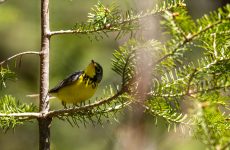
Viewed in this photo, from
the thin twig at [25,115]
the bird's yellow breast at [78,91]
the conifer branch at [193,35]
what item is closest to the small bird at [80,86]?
the bird's yellow breast at [78,91]

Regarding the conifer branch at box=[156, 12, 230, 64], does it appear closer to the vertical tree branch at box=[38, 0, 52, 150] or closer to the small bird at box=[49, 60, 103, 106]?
the vertical tree branch at box=[38, 0, 52, 150]

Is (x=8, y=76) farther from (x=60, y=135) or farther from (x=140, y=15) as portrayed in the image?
(x=60, y=135)

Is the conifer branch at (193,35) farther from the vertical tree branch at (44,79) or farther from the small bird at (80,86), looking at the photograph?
the small bird at (80,86)

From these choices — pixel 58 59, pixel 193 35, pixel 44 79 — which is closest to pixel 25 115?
pixel 44 79

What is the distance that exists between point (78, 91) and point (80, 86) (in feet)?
0.10

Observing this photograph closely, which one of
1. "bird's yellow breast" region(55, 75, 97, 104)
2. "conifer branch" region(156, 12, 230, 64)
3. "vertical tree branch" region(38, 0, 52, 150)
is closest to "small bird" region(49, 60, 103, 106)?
"bird's yellow breast" region(55, 75, 97, 104)

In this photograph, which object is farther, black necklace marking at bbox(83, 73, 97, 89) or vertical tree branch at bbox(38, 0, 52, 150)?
black necklace marking at bbox(83, 73, 97, 89)

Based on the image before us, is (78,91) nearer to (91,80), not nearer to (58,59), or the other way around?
(91,80)

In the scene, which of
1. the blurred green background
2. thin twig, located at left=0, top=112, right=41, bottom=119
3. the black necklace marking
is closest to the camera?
thin twig, located at left=0, top=112, right=41, bottom=119

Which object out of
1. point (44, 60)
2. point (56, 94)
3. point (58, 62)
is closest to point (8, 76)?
point (44, 60)

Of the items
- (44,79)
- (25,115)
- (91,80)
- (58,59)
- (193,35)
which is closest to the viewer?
(193,35)

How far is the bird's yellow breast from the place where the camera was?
8.92 feet

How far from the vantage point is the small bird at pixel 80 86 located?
8.95 feet

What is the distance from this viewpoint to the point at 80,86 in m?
2.77
